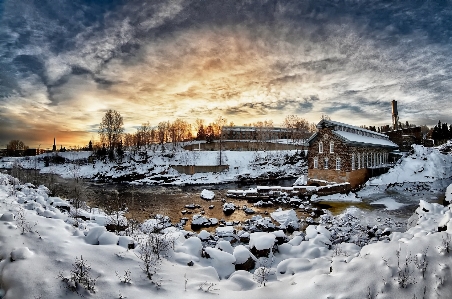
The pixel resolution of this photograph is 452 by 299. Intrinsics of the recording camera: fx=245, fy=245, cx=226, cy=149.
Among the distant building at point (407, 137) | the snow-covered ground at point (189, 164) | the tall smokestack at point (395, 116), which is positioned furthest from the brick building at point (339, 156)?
the tall smokestack at point (395, 116)

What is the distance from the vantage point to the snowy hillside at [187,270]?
4.36 m

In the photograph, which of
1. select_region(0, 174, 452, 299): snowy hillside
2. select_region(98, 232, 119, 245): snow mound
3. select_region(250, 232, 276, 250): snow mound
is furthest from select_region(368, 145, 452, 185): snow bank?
select_region(98, 232, 119, 245): snow mound

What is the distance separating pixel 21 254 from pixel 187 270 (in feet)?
11.2

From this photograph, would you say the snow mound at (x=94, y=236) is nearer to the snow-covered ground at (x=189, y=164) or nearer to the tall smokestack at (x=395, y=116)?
the snow-covered ground at (x=189, y=164)

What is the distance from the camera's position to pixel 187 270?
5.89 meters

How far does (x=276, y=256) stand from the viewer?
8086 millimetres

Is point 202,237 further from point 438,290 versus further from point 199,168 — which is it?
point 199,168

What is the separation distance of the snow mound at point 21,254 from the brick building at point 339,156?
2615cm

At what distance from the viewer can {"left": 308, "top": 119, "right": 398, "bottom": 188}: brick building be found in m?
25.5

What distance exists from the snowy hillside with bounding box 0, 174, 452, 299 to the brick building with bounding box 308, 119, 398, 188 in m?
19.9

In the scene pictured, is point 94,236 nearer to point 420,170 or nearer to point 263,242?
point 263,242

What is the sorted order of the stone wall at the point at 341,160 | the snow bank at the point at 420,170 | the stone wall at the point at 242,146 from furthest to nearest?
the stone wall at the point at 242,146 < the snow bank at the point at 420,170 < the stone wall at the point at 341,160

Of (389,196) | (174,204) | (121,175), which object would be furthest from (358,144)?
(121,175)

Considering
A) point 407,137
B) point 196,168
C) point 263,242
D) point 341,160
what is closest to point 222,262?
point 263,242
